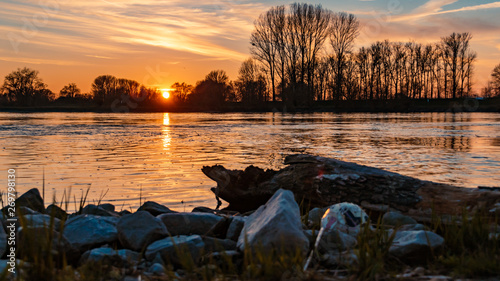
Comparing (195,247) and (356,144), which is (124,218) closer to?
(195,247)

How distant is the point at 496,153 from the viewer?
1373 centimetres

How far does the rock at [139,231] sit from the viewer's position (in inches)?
163

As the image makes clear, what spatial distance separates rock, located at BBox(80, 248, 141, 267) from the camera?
3506 mm

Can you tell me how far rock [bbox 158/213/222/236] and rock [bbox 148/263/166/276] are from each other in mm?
1199

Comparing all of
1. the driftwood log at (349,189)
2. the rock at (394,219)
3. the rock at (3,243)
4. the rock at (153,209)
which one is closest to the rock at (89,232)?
the rock at (3,243)

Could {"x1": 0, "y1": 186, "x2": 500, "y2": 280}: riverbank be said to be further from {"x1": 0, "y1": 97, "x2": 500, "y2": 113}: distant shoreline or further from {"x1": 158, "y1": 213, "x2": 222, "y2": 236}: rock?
{"x1": 0, "y1": 97, "x2": 500, "y2": 113}: distant shoreline

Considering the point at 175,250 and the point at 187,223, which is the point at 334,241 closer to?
the point at 175,250

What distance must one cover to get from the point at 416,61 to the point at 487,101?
14.7 metres

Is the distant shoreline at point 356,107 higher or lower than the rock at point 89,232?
higher

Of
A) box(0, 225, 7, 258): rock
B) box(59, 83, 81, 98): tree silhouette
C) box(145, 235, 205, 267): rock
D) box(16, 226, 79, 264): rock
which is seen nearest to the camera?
box(16, 226, 79, 264): rock

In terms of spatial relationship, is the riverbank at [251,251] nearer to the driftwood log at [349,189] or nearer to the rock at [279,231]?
the rock at [279,231]

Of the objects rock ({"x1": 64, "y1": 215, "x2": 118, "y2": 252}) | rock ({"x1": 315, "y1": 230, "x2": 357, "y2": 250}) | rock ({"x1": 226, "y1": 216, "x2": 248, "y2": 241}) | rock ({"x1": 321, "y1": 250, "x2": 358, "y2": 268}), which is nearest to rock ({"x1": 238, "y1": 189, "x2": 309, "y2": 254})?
rock ({"x1": 321, "y1": 250, "x2": 358, "y2": 268})

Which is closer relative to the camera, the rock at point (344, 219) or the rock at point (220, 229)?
the rock at point (344, 219)

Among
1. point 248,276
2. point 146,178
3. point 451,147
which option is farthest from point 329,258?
point 451,147
